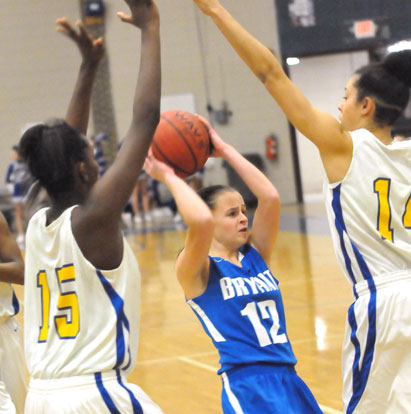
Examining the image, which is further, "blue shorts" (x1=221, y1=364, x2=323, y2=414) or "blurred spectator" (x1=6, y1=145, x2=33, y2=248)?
"blurred spectator" (x1=6, y1=145, x2=33, y2=248)

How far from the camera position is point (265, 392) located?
240 centimetres

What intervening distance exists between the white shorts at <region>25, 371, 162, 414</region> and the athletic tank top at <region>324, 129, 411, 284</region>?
937mm

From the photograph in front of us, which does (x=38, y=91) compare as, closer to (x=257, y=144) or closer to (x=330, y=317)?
(x=257, y=144)

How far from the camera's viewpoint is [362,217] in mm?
2500

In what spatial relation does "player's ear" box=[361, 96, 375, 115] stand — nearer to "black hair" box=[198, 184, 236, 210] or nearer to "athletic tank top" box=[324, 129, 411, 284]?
"athletic tank top" box=[324, 129, 411, 284]

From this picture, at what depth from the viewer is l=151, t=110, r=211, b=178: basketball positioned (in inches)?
101

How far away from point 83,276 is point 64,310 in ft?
0.37

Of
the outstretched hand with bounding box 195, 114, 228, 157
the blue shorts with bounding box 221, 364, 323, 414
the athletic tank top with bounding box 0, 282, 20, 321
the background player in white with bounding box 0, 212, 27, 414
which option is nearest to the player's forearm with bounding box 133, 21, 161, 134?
the outstretched hand with bounding box 195, 114, 228, 157

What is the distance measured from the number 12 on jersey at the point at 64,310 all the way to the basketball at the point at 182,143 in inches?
26.4

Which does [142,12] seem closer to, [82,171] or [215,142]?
[82,171]

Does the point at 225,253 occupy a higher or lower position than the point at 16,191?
higher

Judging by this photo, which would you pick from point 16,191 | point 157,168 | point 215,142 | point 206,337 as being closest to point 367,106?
point 215,142

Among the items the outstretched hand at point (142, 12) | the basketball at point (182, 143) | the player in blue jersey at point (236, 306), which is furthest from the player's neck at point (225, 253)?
the outstretched hand at point (142, 12)

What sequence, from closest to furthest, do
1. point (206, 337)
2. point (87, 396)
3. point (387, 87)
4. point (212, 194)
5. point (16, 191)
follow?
point (87, 396) < point (387, 87) < point (212, 194) < point (206, 337) < point (16, 191)
